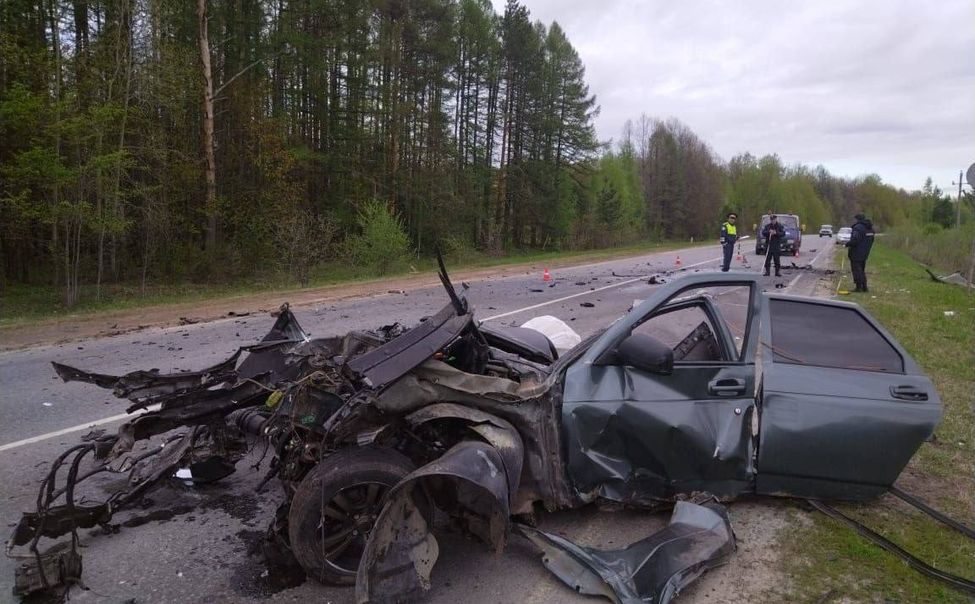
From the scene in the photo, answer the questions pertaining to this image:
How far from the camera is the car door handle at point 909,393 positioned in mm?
3654

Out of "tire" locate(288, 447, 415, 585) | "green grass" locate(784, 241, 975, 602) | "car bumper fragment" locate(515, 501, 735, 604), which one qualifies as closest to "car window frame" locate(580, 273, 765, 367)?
"car bumper fragment" locate(515, 501, 735, 604)

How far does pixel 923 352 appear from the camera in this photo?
8375 millimetres

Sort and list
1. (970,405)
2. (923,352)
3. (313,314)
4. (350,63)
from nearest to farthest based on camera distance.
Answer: (970,405) → (923,352) → (313,314) → (350,63)

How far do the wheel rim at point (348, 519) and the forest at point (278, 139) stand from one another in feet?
50.0

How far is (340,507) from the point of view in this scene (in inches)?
122

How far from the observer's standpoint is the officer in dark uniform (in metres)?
15.1

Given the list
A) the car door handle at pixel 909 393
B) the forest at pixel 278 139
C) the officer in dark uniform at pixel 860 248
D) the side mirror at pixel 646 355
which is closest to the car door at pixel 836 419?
the car door handle at pixel 909 393

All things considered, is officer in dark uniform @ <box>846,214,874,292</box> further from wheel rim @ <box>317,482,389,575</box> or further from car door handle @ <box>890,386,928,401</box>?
wheel rim @ <box>317,482,389,575</box>

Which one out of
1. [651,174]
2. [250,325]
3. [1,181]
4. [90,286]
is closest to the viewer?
[250,325]

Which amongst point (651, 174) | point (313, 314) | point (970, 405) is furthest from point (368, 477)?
point (651, 174)

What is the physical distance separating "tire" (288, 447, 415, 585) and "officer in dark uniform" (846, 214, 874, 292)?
15.5m

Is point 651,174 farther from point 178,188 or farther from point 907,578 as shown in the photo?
point 907,578

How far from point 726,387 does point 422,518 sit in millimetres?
1949

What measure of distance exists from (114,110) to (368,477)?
16284 millimetres
